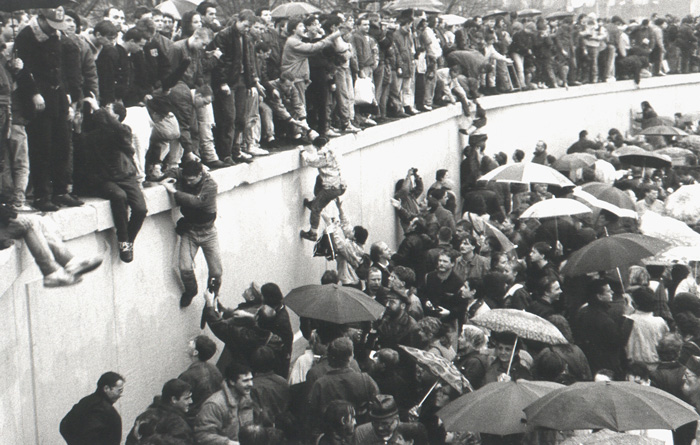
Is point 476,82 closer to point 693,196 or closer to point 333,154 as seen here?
point 693,196

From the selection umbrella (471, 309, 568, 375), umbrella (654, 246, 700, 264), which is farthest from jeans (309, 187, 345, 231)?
umbrella (471, 309, 568, 375)

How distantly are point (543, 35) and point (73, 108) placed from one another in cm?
1746

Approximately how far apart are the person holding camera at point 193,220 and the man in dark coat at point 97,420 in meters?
2.73

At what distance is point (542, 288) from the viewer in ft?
37.1

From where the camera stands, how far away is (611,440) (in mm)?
6902

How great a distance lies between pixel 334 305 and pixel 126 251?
192cm

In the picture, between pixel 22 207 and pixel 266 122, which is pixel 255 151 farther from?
pixel 22 207

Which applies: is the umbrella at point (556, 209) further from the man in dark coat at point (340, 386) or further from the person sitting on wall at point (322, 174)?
the man in dark coat at point (340, 386)

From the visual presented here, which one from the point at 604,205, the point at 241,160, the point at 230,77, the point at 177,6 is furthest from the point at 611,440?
the point at 177,6

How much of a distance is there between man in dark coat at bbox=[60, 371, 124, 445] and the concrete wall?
0.44 meters

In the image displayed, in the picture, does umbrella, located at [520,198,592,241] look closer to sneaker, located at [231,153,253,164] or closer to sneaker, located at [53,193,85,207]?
sneaker, located at [231,153,253,164]

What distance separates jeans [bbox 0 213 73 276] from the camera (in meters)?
7.55

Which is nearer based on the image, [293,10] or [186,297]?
[186,297]

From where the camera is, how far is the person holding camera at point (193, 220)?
10289mm
